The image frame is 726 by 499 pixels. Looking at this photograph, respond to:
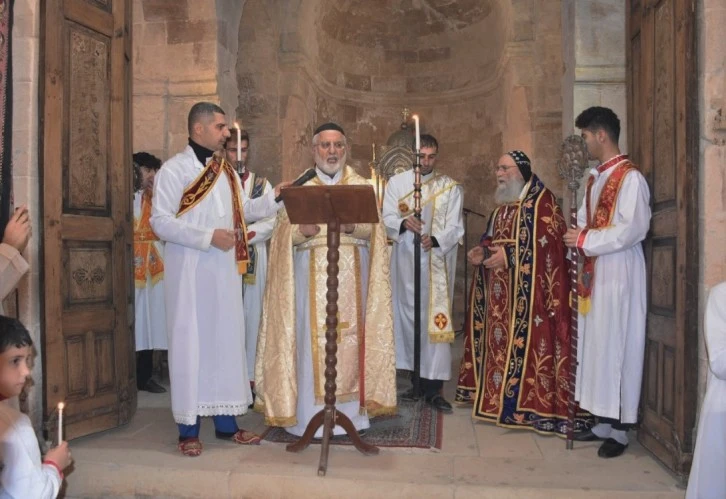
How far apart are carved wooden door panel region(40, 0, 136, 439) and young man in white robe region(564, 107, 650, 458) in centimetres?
307

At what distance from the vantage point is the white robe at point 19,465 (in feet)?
7.92

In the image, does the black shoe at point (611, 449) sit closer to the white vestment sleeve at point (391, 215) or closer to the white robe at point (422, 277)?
the white robe at point (422, 277)

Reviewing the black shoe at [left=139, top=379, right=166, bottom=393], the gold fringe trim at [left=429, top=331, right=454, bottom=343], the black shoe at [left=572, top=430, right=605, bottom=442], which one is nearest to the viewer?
the black shoe at [left=572, top=430, right=605, bottom=442]

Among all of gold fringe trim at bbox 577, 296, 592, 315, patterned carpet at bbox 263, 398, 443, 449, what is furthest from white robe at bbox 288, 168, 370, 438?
gold fringe trim at bbox 577, 296, 592, 315

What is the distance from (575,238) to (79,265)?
Answer: 3.19m

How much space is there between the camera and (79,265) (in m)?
4.65

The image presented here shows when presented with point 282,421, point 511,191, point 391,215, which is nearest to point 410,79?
point 391,215

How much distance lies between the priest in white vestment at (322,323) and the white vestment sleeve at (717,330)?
2.17 meters

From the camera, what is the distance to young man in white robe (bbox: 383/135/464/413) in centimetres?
566

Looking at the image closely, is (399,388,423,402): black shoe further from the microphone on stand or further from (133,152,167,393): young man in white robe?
the microphone on stand

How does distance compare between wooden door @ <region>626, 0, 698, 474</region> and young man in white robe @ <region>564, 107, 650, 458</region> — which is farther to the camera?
young man in white robe @ <region>564, 107, 650, 458</region>

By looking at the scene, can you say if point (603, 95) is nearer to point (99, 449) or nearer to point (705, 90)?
point (705, 90)

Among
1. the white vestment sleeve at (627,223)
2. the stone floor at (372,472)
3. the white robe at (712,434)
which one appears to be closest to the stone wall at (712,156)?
the white vestment sleeve at (627,223)

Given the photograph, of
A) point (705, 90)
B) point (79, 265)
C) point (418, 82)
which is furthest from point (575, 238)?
point (418, 82)
